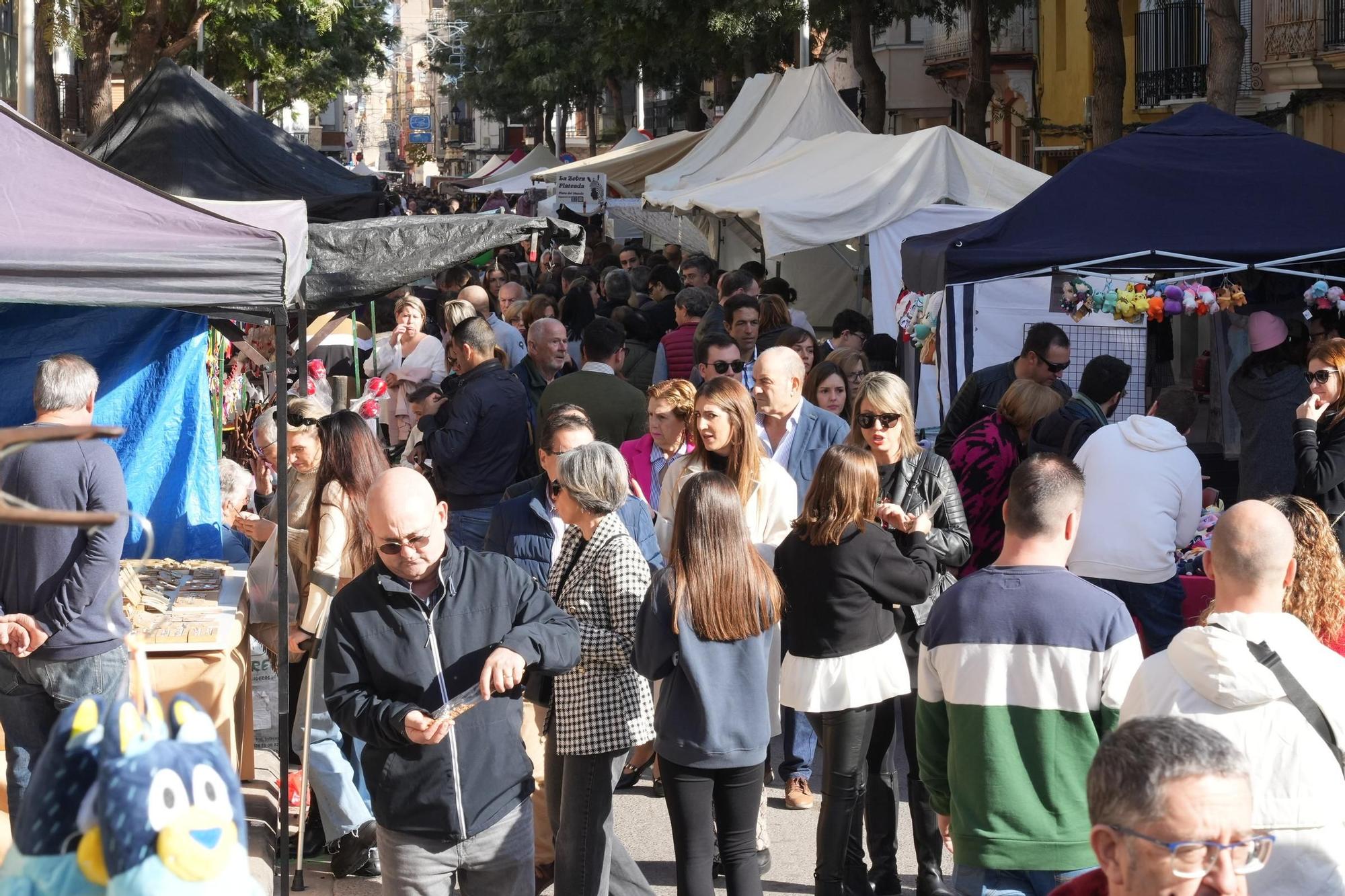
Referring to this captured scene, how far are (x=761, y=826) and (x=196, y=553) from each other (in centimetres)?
298

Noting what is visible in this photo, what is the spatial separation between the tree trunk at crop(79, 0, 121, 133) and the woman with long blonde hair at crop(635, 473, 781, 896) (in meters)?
15.1

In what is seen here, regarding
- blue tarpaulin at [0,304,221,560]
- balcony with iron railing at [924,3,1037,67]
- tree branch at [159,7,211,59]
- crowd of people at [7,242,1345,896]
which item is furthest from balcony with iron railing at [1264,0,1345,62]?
blue tarpaulin at [0,304,221,560]

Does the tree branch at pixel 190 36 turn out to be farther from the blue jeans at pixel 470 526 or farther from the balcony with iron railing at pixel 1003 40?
the balcony with iron railing at pixel 1003 40

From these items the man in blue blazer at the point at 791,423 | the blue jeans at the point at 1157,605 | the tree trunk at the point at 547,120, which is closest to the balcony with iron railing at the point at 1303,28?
the man in blue blazer at the point at 791,423

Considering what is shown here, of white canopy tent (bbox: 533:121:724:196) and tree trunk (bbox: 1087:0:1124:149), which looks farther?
white canopy tent (bbox: 533:121:724:196)

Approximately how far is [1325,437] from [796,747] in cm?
256

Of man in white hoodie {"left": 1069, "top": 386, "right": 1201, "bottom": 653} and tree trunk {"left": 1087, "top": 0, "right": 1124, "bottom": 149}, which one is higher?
tree trunk {"left": 1087, "top": 0, "right": 1124, "bottom": 149}

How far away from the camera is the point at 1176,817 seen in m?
2.37

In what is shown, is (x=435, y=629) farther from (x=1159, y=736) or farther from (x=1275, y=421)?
(x=1275, y=421)

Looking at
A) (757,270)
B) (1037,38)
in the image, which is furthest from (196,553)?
(1037,38)

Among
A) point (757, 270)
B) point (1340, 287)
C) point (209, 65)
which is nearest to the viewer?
point (1340, 287)

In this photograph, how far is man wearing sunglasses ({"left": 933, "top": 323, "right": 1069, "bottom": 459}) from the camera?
723cm

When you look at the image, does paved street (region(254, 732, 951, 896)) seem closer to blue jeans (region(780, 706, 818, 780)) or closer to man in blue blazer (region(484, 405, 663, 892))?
blue jeans (region(780, 706, 818, 780))

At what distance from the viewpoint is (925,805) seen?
5.12 meters
